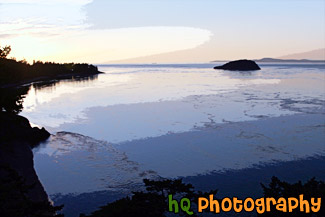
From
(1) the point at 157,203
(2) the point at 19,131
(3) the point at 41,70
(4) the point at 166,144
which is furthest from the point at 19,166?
(3) the point at 41,70

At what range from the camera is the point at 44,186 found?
17406 millimetres

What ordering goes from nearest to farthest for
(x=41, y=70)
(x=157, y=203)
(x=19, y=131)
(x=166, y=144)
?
1. (x=157, y=203)
2. (x=166, y=144)
3. (x=19, y=131)
4. (x=41, y=70)

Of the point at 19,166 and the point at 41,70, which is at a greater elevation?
the point at 41,70

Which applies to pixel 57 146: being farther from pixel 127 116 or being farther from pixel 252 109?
pixel 252 109

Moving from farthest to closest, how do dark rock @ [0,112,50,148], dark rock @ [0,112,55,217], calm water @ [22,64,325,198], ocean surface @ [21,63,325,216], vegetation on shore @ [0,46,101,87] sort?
1. vegetation on shore @ [0,46,101,87]
2. dark rock @ [0,112,50,148]
3. calm water @ [22,64,325,198]
4. ocean surface @ [21,63,325,216]
5. dark rock @ [0,112,55,217]

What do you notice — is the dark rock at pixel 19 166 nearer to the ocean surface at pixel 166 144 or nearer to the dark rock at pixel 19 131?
the dark rock at pixel 19 131

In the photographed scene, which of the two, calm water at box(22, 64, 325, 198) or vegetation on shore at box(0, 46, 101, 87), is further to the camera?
vegetation on shore at box(0, 46, 101, 87)

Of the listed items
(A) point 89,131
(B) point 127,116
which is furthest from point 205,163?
(B) point 127,116

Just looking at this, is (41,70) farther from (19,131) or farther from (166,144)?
(166,144)

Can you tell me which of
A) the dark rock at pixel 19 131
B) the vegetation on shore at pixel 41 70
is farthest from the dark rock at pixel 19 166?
the vegetation on shore at pixel 41 70

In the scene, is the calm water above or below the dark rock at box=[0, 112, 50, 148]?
below

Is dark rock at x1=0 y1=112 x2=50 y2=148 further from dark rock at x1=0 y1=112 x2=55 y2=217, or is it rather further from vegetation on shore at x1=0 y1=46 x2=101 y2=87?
vegetation on shore at x1=0 y1=46 x2=101 y2=87

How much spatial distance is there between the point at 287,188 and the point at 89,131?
967 inches

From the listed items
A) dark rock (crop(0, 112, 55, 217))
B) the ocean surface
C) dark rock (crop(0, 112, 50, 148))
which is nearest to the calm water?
the ocean surface
